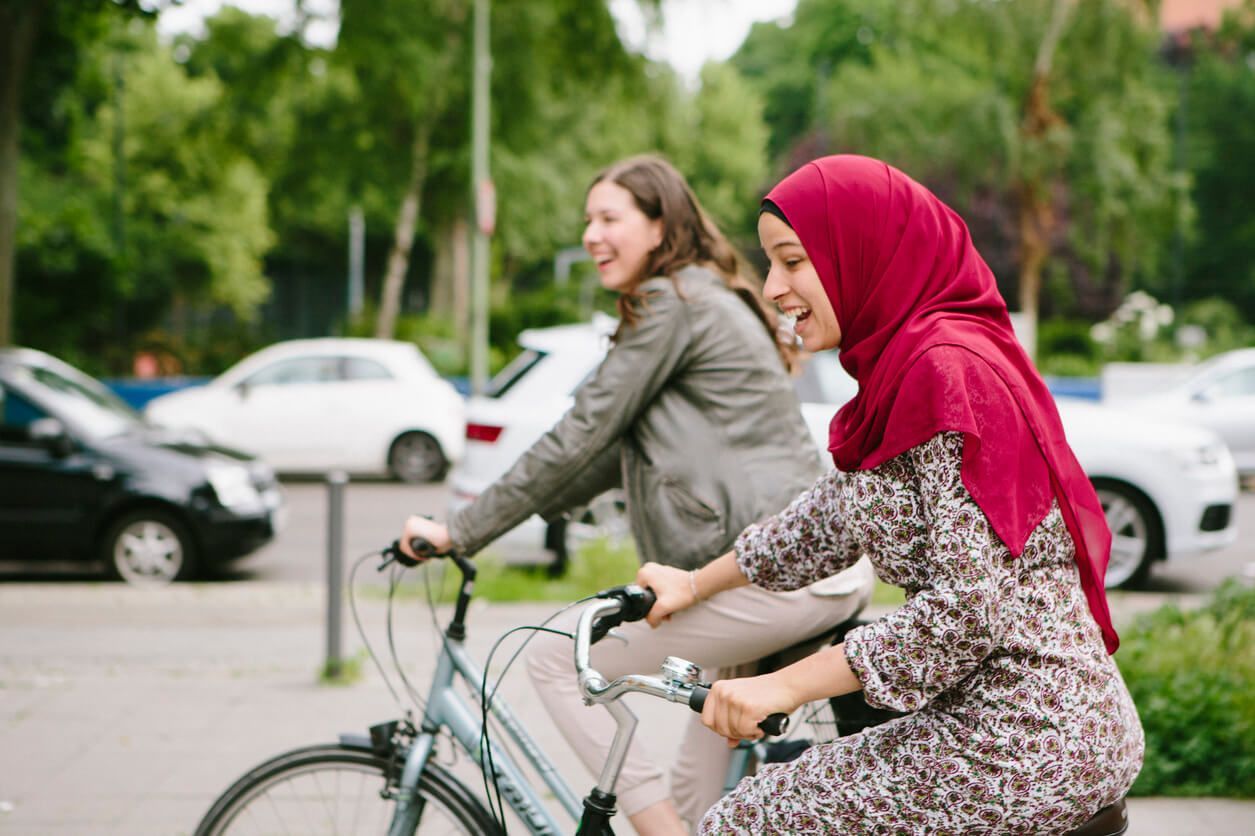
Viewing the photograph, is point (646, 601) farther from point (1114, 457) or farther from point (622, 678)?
point (1114, 457)

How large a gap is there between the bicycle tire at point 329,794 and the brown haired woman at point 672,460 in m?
0.25

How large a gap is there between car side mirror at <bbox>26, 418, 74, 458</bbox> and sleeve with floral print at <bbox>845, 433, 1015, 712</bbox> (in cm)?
802

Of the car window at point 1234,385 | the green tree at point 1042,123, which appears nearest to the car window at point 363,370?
the car window at point 1234,385

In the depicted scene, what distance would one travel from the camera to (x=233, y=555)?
915cm

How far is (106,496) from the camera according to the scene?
8875 millimetres

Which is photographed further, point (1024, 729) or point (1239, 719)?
point (1239, 719)

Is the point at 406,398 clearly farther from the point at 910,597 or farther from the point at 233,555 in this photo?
the point at 910,597

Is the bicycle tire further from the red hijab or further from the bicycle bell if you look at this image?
the red hijab

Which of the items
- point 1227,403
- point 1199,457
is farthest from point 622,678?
point 1227,403

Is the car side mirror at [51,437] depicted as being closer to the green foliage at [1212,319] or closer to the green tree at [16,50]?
the green tree at [16,50]

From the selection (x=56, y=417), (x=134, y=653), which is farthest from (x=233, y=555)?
(x=134, y=653)

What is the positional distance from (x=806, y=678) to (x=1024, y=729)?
310 millimetres

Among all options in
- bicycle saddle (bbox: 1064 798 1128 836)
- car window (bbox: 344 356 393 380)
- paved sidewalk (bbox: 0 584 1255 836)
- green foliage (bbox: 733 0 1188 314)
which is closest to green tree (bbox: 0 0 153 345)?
car window (bbox: 344 356 393 380)

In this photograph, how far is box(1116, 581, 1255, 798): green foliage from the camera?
4.20 m
